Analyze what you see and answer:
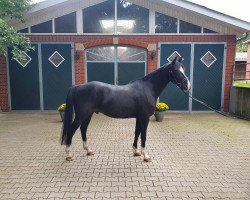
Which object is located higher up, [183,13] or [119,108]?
[183,13]

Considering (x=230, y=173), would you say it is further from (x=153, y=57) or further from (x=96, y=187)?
(x=153, y=57)

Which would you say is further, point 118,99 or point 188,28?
point 188,28

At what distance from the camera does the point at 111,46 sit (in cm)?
1101

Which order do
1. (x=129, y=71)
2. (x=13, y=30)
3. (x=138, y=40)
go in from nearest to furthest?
(x=13, y=30)
(x=138, y=40)
(x=129, y=71)

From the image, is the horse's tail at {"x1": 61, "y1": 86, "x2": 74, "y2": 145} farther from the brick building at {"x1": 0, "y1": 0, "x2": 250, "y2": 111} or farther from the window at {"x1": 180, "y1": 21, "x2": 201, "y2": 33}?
the window at {"x1": 180, "y1": 21, "x2": 201, "y2": 33}

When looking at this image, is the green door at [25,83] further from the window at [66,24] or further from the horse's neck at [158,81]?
the horse's neck at [158,81]

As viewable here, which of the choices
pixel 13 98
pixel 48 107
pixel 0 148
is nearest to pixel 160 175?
pixel 0 148

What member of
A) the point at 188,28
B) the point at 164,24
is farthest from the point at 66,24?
the point at 188,28

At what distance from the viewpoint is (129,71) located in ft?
36.8

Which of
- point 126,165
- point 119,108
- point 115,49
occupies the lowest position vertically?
point 126,165

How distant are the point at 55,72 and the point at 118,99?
7.00 metres

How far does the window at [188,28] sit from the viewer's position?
1074 cm

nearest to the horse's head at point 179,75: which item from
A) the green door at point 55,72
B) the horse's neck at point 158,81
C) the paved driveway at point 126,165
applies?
the horse's neck at point 158,81

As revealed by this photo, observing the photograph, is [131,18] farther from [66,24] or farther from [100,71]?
[66,24]
